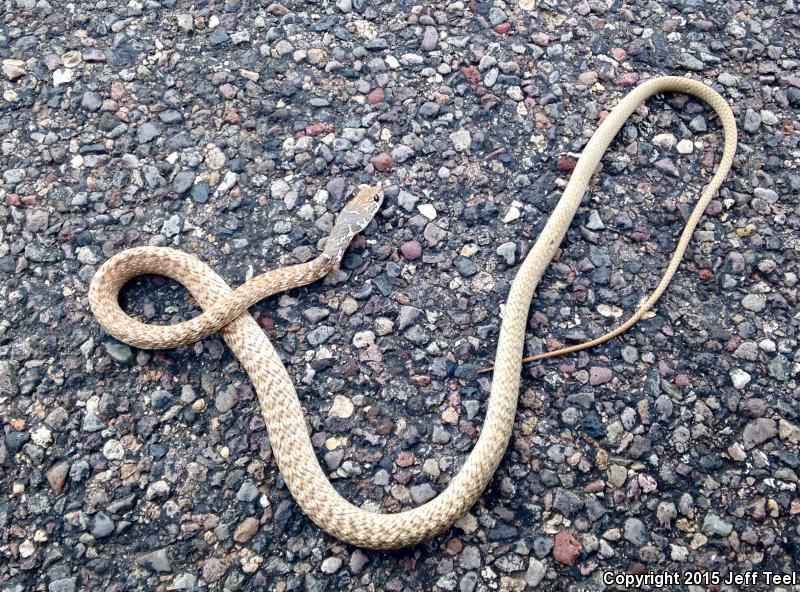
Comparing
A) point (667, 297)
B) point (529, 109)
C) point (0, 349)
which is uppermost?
point (529, 109)

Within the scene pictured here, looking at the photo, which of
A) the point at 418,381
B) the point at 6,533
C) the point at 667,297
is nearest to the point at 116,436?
the point at 6,533

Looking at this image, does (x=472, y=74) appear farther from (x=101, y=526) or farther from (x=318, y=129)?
(x=101, y=526)

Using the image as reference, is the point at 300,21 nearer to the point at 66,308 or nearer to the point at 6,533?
the point at 66,308

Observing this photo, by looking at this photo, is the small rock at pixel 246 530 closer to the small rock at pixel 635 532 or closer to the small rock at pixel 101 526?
the small rock at pixel 101 526

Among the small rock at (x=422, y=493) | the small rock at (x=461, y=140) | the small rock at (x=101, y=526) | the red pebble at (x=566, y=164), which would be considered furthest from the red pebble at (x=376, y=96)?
the small rock at (x=101, y=526)

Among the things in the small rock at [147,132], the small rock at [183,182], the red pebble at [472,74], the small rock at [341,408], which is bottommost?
the small rock at [341,408]

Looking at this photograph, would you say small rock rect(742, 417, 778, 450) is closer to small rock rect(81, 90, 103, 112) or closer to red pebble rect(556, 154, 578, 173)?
red pebble rect(556, 154, 578, 173)

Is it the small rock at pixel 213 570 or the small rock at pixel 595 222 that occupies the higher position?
the small rock at pixel 595 222
